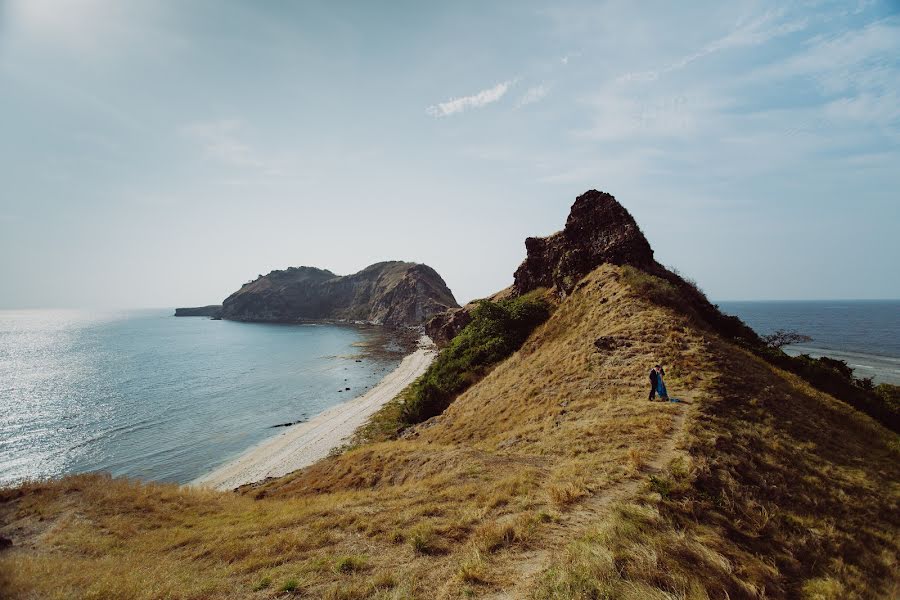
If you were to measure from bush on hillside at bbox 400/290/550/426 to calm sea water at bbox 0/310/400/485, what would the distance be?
2377cm

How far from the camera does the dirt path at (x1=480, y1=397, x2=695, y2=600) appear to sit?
749 cm

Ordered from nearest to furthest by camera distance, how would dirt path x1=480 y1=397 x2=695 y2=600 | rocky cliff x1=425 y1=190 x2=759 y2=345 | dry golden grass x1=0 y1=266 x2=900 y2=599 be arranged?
dirt path x1=480 y1=397 x2=695 y2=600 → dry golden grass x1=0 y1=266 x2=900 y2=599 → rocky cliff x1=425 y1=190 x2=759 y2=345

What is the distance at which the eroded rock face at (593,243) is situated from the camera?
34844 millimetres

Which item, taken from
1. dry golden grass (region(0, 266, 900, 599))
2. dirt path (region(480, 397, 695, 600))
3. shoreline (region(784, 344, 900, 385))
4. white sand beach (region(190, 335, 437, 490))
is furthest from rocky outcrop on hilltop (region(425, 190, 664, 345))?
shoreline (region(784, 344, 900, 385))

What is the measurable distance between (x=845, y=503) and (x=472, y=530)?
41.5 feet

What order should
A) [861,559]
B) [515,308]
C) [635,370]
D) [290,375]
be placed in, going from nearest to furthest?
[861,559], [635,370], [515,308], [290,375]

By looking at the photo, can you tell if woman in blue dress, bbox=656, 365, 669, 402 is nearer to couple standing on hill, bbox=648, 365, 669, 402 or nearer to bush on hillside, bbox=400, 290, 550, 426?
couple standing on hill, bbox=648, 365, 669, 402

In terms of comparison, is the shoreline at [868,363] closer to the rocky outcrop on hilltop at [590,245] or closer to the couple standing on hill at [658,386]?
the rocky outcrop on hilltop at [590,245]

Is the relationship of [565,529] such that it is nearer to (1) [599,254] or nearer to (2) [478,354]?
(2) [478,354]

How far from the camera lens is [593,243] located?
1490 inches

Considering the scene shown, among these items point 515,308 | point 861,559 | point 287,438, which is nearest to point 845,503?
point 861,559

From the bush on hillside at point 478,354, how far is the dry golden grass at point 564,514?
41.9ft

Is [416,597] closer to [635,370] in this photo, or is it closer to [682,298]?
[635,370]

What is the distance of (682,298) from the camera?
96.6 ft
